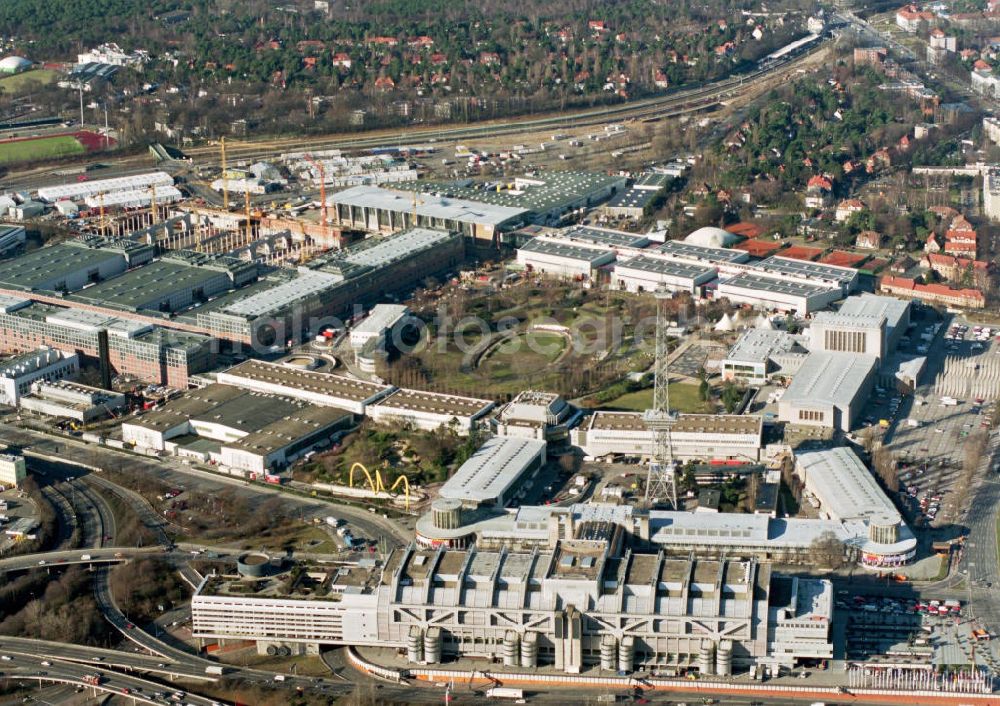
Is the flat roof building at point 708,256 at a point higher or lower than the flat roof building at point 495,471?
higher

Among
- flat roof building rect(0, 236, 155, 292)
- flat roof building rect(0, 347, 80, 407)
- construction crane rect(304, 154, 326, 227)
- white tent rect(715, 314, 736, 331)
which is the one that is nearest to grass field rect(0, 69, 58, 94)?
construction crane rect(304, 154, 326, 227)

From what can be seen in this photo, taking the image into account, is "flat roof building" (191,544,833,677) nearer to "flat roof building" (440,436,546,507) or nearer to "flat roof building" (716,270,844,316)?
"flat roof building" (440,436,546,507)

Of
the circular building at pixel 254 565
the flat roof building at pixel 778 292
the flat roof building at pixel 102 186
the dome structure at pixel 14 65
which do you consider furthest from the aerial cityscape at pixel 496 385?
the dome structure at pixel 14 65

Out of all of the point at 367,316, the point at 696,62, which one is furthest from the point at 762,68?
the point at 367,316

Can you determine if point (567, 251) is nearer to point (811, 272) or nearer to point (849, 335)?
point (811, 272)

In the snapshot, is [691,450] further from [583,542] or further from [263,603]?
[263,603]

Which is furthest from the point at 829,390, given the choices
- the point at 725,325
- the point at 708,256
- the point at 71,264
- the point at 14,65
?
the point at 14,65

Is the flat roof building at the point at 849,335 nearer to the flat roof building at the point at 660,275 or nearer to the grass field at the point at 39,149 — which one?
the flat roof building at the point at 660,275
